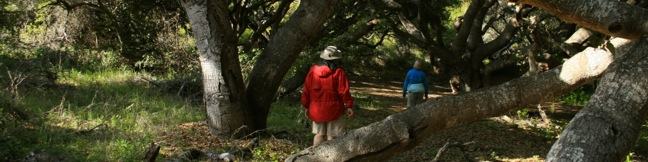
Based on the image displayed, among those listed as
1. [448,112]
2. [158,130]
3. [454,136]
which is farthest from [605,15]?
[454,136]

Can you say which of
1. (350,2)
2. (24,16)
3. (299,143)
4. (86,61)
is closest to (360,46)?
(350,2)

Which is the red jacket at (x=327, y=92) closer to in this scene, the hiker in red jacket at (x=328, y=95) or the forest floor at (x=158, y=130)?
the hiker in red jacket at (x=328, y=95)

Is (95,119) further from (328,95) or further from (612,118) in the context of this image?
(612,118)

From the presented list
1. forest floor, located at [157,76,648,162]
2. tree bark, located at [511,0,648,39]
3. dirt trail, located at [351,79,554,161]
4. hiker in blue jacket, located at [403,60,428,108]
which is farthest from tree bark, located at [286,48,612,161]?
hiker in blue jacket, located at [403,60,428,108]

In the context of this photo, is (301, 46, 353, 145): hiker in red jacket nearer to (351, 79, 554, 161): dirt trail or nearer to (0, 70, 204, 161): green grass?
(351, 79, 554, 161): dirt trail

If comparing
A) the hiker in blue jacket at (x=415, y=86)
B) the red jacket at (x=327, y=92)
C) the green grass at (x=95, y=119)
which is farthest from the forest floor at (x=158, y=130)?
the hiker in blue jacket at (x=415, y=86)

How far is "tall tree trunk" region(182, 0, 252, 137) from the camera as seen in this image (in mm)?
7797

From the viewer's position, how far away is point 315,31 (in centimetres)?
830

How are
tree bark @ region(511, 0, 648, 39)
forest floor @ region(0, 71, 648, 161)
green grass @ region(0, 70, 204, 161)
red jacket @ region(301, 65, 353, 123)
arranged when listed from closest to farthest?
A: 1. tree bark @ region(511, 0, 648, 39)
2. green grass @ region(0, 70, 204, 161)
3. forest floor @ region(0, 71, 648, 161)
4. red jacket @ region(301, 65, 353, 123)

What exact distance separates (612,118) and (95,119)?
7.22m

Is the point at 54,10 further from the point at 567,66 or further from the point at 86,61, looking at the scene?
the point at 567,66

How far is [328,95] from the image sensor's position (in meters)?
7.59

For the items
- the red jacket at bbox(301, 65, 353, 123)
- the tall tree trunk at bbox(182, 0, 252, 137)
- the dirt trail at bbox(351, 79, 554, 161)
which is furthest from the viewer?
the dirt trail at bbox(351, 79, 554, 161)

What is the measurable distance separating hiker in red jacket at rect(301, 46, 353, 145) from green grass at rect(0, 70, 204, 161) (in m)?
2.02
